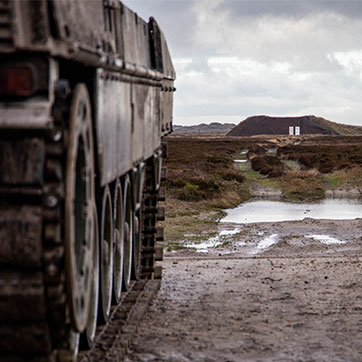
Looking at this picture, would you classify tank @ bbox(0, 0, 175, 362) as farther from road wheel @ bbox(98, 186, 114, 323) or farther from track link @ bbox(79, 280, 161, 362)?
track link @ bbox(79, 280, 161, 362)

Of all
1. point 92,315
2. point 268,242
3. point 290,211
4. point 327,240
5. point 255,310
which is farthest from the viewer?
point 290,211

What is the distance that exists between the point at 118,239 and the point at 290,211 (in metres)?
17.1

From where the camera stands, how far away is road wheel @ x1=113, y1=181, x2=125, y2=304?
652 centimetres

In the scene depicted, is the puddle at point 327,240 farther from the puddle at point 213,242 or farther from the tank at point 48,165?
the tank at point 48,165

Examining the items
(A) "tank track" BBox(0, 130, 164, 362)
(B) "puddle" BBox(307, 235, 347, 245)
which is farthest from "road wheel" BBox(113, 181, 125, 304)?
(B) "puddle" BBox(307, 235, 347, 245)

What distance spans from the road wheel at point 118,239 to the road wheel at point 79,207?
2029 millimetres

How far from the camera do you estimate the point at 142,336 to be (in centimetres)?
696

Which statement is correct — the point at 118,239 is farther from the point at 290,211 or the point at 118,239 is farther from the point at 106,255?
the point at 290,211

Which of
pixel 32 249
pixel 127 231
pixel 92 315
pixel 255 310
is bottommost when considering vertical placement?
pixel 255 310

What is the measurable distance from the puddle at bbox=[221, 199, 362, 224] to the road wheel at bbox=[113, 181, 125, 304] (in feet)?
44.1

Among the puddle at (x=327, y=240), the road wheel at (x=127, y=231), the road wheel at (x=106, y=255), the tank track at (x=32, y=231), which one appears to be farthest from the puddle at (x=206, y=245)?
the tank track at (x=32, y=231)

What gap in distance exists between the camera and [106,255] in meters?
6.07

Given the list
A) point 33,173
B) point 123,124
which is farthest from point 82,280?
point 123,124

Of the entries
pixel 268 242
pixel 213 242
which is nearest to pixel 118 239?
pixel 213 242
